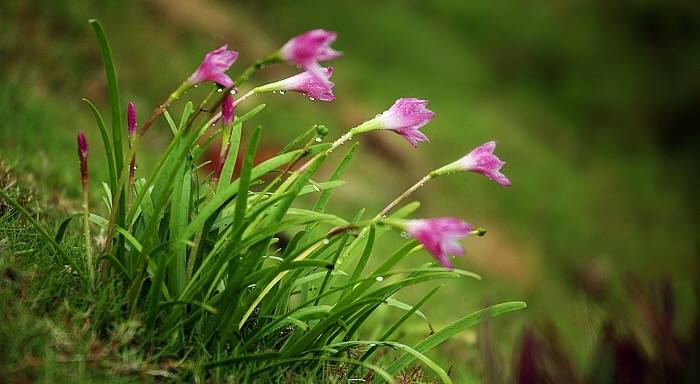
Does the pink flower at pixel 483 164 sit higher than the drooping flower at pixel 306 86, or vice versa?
the drooping flower at pixel 306 86

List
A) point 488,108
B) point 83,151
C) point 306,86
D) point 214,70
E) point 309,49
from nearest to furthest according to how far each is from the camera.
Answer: point 309,49
point 214,70
point 83,151
point 306,86
point 488,108

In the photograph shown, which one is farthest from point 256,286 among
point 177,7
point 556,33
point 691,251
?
point 556,33

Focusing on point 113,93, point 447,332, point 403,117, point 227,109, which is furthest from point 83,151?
point 447,332

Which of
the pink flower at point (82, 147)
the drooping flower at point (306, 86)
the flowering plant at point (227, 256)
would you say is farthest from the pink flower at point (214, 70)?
the pink flower at point (82, 147)

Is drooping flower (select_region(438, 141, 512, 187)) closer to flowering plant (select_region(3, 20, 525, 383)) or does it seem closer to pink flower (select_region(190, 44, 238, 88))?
flowering plant (select_region(3, 20, 525, 383))

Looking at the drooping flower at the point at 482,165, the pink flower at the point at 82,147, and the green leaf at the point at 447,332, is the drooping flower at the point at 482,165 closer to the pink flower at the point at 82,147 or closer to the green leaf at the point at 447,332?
the green leaf at the point at 447,332

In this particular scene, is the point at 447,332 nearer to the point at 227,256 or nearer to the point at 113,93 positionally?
the point at 227,256

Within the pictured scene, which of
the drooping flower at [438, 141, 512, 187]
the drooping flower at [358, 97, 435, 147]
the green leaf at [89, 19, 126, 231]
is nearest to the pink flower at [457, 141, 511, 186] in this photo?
the drooping flower at [438, 141, 512, 187]
